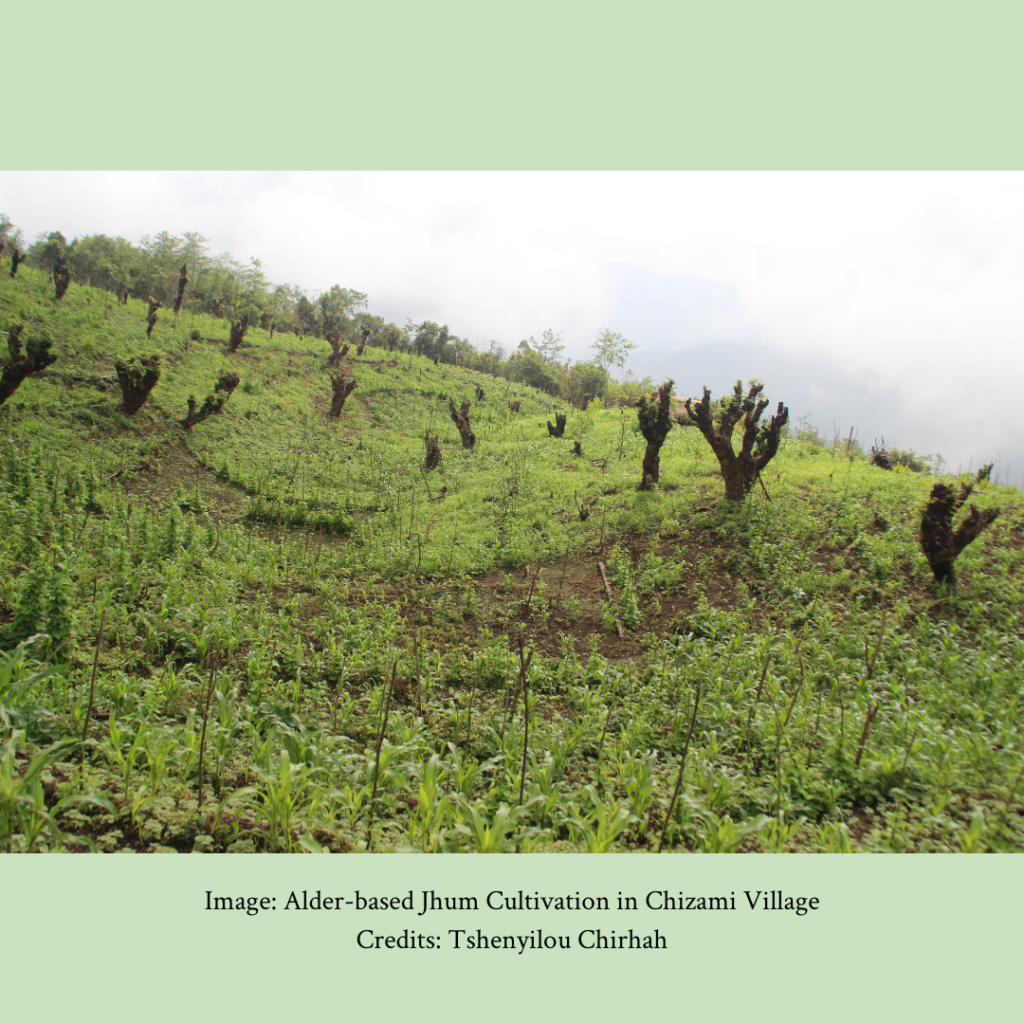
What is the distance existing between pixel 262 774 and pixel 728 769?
3.72 m

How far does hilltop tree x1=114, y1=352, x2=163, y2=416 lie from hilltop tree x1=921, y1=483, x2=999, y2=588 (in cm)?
1779

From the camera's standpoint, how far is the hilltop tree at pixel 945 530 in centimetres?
745

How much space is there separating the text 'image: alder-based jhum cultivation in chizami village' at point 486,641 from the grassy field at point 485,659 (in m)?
0.04

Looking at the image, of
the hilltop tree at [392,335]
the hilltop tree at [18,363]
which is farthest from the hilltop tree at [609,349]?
the hilltop tree at [18,363]

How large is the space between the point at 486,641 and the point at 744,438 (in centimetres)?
738

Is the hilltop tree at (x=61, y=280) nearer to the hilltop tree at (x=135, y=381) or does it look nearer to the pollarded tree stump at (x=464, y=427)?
the hilltop tree at (x=135, y=381)

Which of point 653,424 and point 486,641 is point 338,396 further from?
point 486,641

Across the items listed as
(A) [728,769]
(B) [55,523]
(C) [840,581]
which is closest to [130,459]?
(B) [55,523]

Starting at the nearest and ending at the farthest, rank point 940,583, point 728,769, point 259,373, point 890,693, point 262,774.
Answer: point 262,774
point 728,769
point 890,693
point 940,583
point 259,373

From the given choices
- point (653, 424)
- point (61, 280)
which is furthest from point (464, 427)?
point (61, 280)

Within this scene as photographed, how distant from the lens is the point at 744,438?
35.8 feet

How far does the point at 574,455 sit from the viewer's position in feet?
58.4

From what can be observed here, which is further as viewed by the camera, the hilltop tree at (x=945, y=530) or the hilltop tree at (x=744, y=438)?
the hilltop tree at (x=744, y=438)
